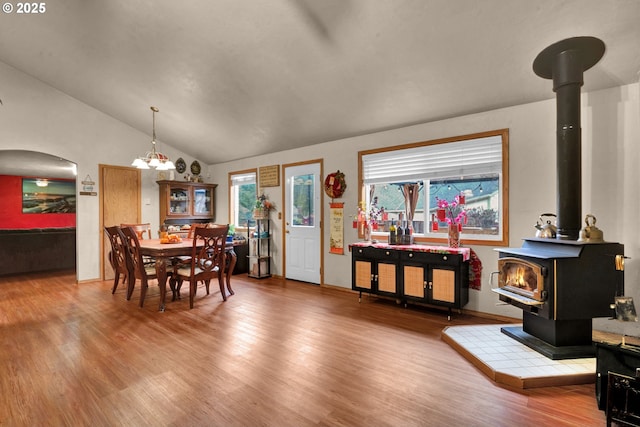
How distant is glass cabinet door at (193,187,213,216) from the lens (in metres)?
6.44

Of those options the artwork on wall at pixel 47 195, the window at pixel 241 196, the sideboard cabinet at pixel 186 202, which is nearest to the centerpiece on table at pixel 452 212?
the window at pixel 241 196

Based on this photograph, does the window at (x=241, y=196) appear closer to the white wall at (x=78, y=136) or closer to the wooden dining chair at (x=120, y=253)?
the white wall at (x=78, y=136)

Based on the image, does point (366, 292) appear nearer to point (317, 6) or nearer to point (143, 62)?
point (317, 6)

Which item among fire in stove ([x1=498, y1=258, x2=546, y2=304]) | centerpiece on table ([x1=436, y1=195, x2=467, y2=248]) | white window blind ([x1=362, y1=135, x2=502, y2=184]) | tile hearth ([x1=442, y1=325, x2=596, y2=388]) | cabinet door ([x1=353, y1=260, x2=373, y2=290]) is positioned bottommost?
tile hearth ([x1=442, y1=325, x2=596, y2=388])

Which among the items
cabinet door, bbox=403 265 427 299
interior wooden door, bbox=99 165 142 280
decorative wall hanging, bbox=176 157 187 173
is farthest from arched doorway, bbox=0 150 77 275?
cabinet door, bbox=403 265 427 299

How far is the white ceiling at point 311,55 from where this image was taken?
245cm

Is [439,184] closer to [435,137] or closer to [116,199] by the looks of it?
[435,137]

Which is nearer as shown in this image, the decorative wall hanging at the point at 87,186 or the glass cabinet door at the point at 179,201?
the decorative wall hanging at the point at 87,186

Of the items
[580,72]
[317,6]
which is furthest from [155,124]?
[580,72]

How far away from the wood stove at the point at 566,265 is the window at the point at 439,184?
774mm

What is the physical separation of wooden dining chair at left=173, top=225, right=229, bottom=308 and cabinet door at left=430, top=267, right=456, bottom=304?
8.55 ft

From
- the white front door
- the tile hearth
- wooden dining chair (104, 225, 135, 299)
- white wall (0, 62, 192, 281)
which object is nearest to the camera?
the tile hearth

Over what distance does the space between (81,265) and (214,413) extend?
15.9 ft

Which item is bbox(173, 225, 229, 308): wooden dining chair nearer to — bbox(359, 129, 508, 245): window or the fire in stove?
bbox(359, 129, 508, 245): window
